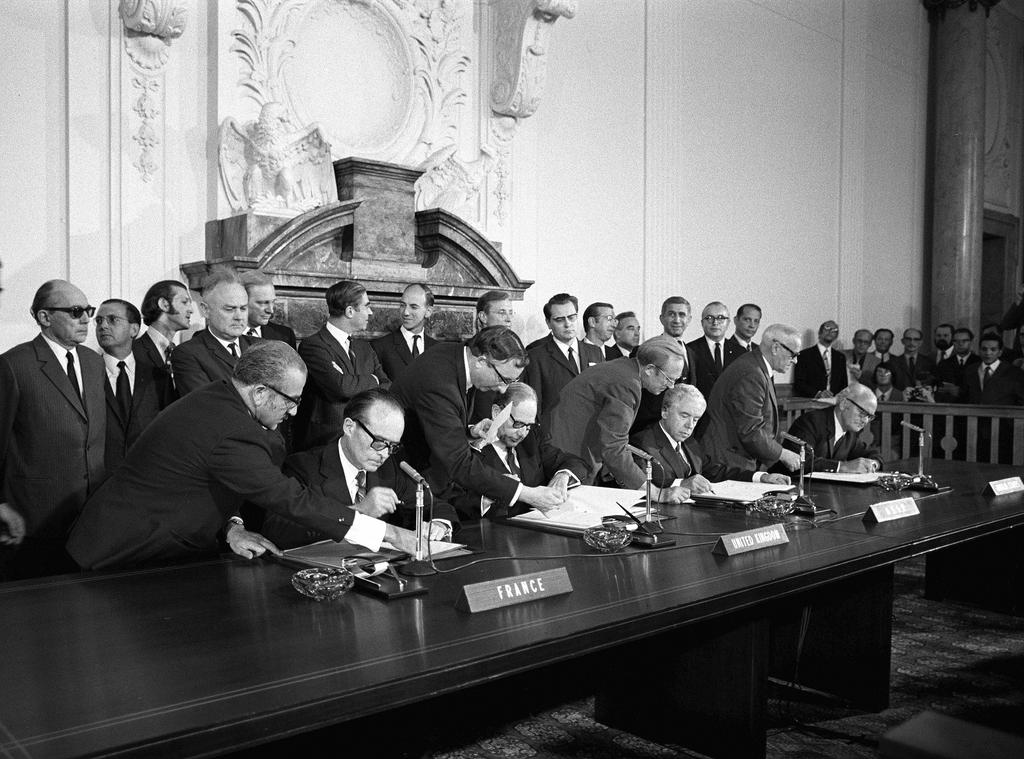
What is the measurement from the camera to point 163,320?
4.62 m

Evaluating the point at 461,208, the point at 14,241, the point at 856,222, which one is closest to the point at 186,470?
the point at 14,241

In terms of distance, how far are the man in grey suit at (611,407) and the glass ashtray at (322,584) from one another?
2053 mm

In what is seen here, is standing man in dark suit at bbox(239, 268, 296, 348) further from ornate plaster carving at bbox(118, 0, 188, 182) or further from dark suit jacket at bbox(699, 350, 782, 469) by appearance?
dark suit jacket at bbox(699, 350, 782, 469)

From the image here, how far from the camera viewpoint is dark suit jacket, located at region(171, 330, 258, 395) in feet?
13.4

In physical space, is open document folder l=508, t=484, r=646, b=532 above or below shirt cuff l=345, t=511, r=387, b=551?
below

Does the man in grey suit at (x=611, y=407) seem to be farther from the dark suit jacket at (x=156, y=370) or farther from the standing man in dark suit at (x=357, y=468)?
the dark suit jacket at (x=156, y=370)

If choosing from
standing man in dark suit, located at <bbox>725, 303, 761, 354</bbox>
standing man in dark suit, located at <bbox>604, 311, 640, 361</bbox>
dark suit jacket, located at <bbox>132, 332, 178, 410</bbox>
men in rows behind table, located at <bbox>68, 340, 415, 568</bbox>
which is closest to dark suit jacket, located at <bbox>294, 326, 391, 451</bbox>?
dark suit jacket, located at <bbox>132, 332, 178, 410</bbox>

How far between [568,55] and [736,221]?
2.57m

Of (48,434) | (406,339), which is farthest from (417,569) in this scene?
(406,339)

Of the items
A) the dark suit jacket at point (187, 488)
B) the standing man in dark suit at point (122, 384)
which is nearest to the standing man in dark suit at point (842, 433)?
the dark suit jacket at point (187, 488)

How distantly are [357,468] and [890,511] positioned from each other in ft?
6.19

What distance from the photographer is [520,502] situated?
371 centimetres

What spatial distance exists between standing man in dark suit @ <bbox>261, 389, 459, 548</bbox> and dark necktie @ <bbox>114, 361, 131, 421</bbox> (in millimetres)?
1305

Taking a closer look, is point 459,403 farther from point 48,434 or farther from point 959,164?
point 959,164
